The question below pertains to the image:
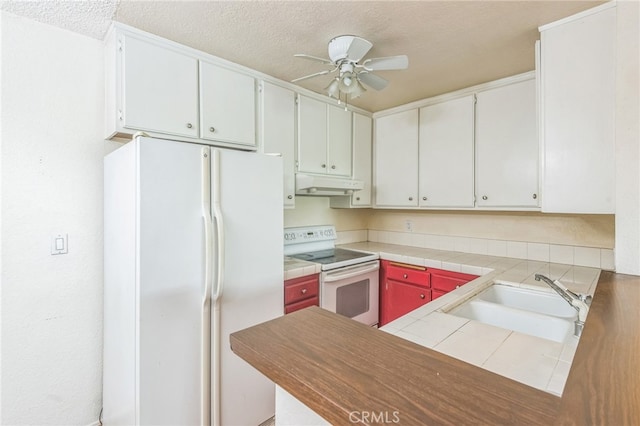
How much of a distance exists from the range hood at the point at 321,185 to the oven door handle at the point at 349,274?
677 mm

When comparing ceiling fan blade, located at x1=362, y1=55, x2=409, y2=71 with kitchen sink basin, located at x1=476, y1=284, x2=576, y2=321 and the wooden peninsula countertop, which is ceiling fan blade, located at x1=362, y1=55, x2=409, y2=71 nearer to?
kitchen sink basin, located at x1=476, y1=284, x2=576, y2=321

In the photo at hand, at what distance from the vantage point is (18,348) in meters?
1.50

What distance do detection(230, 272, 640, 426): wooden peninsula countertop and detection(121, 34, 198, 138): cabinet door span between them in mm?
1419

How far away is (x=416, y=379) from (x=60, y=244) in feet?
6.27

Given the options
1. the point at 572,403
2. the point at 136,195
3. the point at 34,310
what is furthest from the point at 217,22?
the point at 572,403

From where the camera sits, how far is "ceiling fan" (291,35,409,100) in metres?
1.59

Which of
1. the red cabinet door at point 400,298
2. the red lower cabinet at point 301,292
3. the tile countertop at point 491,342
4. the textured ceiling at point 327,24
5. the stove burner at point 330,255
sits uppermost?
the textured ceiling at point 327,24

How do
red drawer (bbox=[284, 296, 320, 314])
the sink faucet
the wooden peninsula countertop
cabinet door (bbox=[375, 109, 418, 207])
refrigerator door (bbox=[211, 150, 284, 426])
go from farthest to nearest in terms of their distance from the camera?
cabinet door (bbox=[375, 109, 418, 207]) < red drawer (bbox=[284, 296, 320, 314]) < refrigerator door (bbox=[211, 150, 284, 426]) < the sink faucet < the wooden peninsula countertop

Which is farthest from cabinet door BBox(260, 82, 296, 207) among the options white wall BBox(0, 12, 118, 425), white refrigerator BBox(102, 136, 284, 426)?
white wall BBox(0, 12, 118, 425)

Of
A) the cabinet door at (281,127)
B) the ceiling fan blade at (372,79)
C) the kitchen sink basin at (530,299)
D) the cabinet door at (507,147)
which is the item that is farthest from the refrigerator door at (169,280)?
the cabinet door at (507,147)

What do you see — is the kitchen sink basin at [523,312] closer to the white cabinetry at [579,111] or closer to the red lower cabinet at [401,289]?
the white cabinetry at [579,111]

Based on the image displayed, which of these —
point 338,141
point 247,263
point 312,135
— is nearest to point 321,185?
point 312,135

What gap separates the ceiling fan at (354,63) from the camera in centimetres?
159

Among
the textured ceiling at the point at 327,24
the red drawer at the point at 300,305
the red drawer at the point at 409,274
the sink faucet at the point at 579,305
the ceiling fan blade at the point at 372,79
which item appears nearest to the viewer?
the sink faucet at the point at 579,305
